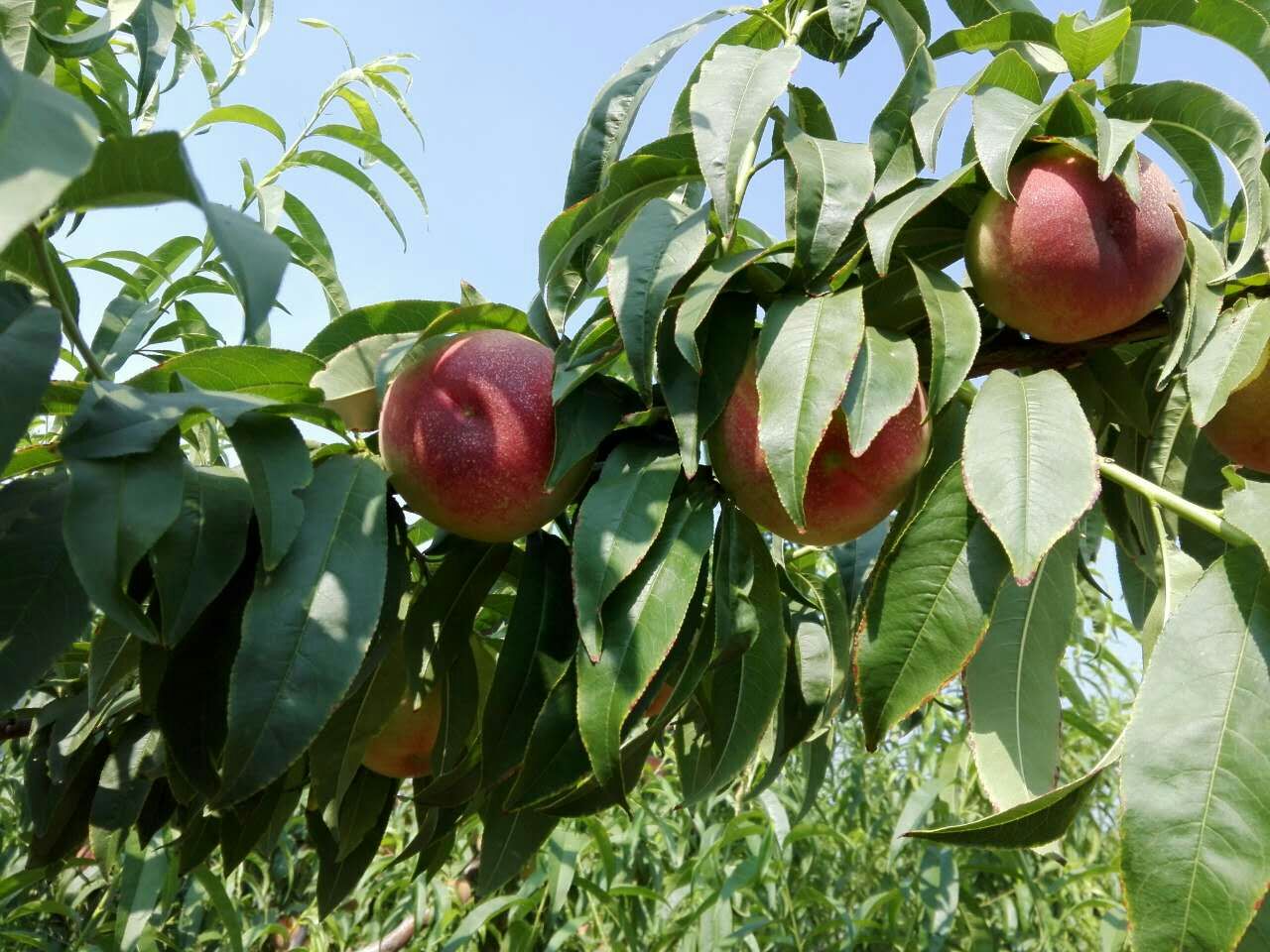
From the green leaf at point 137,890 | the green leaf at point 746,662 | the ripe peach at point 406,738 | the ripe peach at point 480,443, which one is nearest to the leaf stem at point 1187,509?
the green leaf at point 746,662

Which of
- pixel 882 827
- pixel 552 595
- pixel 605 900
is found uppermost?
pixel 552 595

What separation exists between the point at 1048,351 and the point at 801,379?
0.26 metres

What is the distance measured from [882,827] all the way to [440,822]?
157 centimetres

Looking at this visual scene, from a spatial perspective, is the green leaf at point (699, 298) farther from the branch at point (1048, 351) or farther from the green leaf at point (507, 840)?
the green leaf at point (507, 840)

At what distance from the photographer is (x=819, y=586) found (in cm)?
97

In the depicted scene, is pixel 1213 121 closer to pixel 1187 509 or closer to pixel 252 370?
pixel 1187 509

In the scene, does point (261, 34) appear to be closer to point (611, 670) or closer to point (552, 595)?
point (552, 595)

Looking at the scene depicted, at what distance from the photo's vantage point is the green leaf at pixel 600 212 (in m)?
0.79

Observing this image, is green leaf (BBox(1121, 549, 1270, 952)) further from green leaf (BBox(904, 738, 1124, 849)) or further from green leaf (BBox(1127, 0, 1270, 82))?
green leaf (BBox(1127, 0, 1270, 82))

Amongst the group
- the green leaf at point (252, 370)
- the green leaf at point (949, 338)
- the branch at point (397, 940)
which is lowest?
the branch at point (397, 940)

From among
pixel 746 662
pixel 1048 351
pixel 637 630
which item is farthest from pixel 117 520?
pixel 1048 351

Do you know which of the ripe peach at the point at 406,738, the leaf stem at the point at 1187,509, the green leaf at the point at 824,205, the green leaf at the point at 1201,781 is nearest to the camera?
the green leaf at the point at 1201,781

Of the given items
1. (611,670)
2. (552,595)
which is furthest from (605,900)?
(611,670)

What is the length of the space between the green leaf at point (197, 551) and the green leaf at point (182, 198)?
0.19 metres
